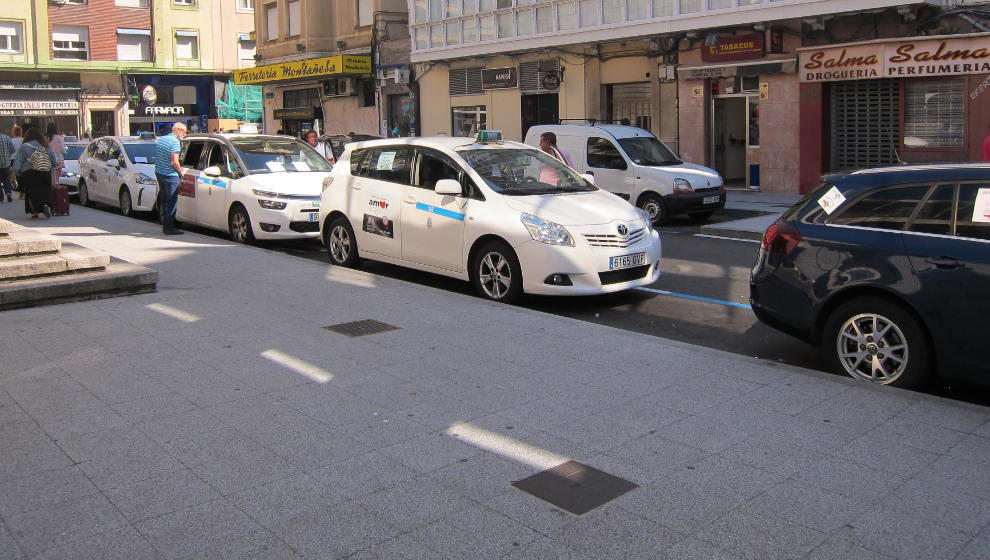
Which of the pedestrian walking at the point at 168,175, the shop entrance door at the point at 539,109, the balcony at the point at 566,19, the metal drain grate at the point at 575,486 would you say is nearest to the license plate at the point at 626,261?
the metal drain grate at the point at 575,486

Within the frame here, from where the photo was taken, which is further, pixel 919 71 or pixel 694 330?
pixel 919 71

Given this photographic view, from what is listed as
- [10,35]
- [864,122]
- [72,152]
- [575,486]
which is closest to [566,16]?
[864,122]

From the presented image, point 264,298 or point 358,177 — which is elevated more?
point 358,177

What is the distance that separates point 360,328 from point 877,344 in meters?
4.05

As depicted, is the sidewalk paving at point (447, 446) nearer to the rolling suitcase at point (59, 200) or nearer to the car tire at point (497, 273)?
the car tire at point (497, 273)

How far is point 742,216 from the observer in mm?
17719

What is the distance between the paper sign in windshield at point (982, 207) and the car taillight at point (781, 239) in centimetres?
121

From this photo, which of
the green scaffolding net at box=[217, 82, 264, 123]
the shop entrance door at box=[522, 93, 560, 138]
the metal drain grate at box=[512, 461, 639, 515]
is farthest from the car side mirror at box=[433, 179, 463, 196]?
Result: the green scaffolding net at box=[217, 82, 264, 123]

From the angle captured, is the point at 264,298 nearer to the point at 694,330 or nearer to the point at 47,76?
the point at 694,330

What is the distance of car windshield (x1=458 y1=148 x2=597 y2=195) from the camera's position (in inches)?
380

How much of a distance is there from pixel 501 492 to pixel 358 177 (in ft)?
23.8

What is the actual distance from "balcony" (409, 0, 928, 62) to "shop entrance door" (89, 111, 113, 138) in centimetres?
2498

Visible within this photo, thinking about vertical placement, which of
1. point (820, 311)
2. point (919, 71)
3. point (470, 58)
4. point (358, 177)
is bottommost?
point (820, 311)

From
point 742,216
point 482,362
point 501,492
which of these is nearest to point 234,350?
point 482,362
